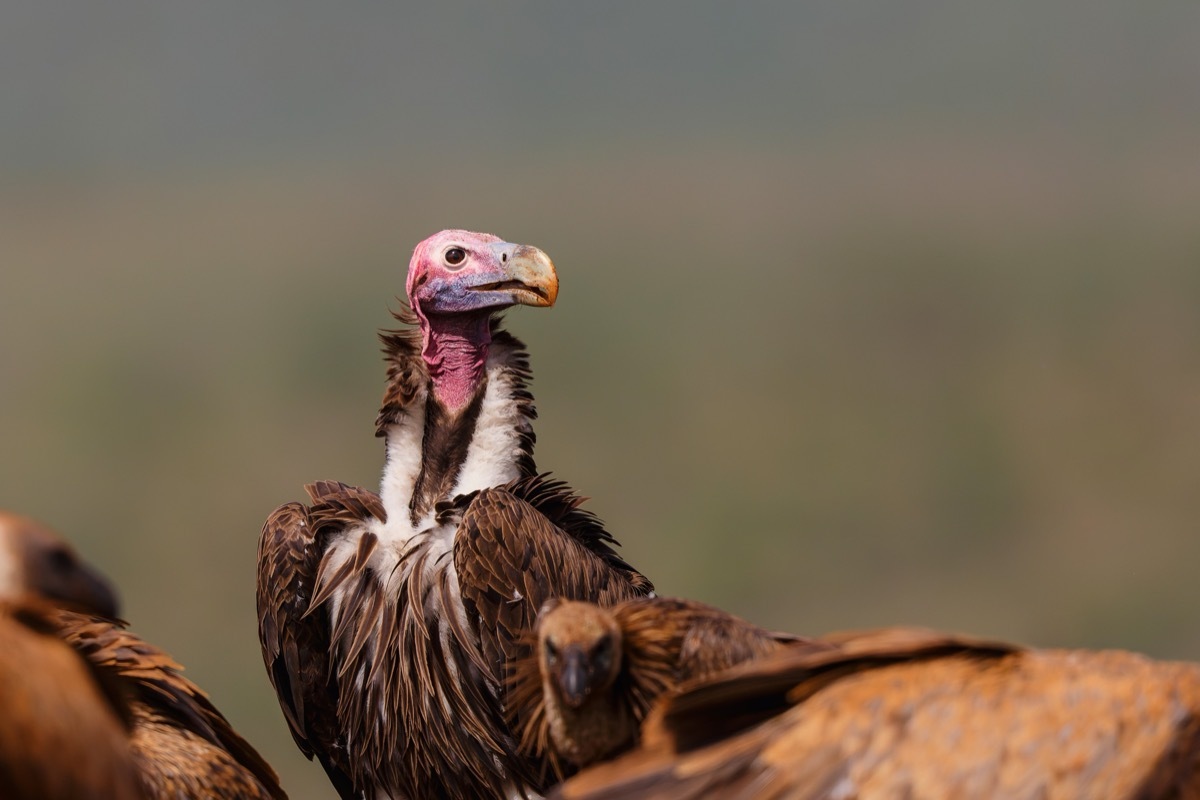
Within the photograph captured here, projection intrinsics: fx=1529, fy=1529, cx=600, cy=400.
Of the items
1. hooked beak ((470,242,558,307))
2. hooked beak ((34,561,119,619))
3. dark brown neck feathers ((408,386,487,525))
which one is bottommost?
hooked beak ((34,561,119,619))

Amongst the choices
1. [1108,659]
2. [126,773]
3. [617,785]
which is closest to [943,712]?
[1108,659]

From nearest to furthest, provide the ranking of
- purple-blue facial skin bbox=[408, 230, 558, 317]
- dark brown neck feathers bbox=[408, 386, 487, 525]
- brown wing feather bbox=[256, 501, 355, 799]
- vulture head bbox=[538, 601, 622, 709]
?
vulture head bbox=[538, 601, 622, 709] < brown wing feather bbox=[256, 501, 355, 799] < dark brown neck feathers bbox=[408, 386, 487, 525] < purple-blue facial skin bbox=[408, 230, 558, 317]

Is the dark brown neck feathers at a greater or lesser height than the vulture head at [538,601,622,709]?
greater

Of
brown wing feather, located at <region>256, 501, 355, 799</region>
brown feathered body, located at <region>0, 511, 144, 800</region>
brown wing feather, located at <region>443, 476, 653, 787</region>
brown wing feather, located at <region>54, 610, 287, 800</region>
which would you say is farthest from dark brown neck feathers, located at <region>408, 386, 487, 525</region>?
brown feathered body, located at <region>0, 511, 144, 800</region>

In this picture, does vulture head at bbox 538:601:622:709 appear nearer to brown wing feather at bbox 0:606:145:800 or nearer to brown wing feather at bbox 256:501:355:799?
brown wing feather at bbox 0:606:145:800

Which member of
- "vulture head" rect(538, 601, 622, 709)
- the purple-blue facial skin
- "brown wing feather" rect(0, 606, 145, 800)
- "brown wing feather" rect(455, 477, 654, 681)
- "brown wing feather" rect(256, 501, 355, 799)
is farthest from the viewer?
the purple-blue facial skin

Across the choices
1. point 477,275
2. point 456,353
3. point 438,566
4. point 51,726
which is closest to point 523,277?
point 477,275

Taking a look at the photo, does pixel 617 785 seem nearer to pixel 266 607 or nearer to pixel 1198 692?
pixel 1198 692

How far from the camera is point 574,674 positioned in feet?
7.88

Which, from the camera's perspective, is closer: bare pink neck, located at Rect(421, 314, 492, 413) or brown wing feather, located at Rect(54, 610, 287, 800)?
brown wing feather, located at Rect(54, 610, 287, 800)

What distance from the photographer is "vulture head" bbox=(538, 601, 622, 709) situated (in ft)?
7.89

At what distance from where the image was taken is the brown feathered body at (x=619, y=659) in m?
2.44

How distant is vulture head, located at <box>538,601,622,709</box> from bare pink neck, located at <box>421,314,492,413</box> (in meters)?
1.57

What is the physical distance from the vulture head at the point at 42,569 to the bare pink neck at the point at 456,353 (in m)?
1.67
